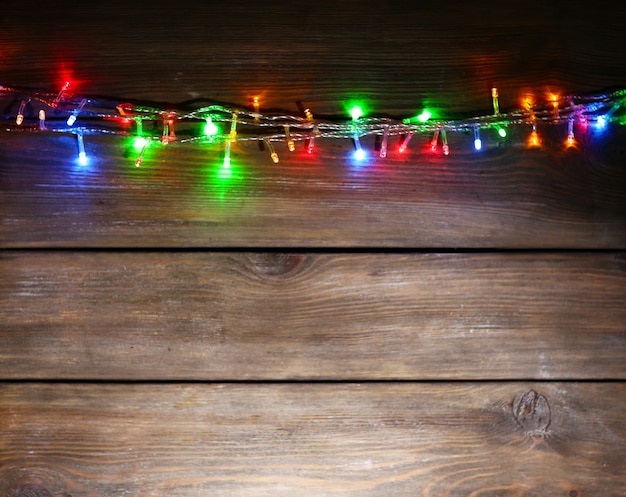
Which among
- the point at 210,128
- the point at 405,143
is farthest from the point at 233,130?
the point at 405,143

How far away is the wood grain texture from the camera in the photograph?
0.87 meters

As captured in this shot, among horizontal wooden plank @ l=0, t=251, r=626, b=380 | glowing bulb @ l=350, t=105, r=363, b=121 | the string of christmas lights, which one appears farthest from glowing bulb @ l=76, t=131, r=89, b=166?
glowing bulb @ l=350, t=105, r=363, b=121

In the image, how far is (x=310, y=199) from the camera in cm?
88

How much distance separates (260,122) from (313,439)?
47 cm

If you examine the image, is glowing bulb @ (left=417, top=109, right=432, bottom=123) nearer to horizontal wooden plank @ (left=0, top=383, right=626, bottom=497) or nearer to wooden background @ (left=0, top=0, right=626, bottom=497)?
wooden background @ (left=0, top=0, right=626, bottom=497)

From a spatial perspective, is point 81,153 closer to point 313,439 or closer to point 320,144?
point 320,144

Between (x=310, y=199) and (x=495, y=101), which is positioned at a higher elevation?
(x=495, y=101)

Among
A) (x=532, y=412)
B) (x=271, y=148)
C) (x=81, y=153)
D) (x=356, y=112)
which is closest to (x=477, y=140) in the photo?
(x=356, y=112)

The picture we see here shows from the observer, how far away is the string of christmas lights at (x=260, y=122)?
873mm

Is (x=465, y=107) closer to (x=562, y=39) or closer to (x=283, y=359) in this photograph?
(x=562, y=39)

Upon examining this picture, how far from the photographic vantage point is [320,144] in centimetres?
89

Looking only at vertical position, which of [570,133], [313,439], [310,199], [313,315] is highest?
[570,133]

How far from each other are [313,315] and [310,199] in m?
0.17

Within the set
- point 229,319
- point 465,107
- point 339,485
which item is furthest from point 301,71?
point 339,485
